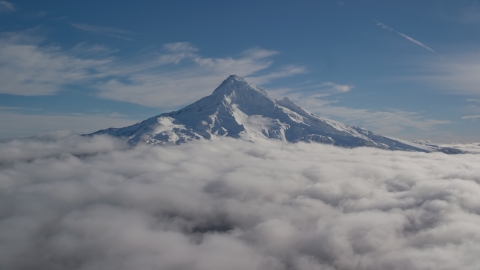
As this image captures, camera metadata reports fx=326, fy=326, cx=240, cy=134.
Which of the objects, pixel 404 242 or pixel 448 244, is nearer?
pixel 448 244

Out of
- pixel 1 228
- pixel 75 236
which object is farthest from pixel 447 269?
pixel 1 228

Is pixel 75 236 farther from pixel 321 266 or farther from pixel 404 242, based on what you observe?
pixel 404 242

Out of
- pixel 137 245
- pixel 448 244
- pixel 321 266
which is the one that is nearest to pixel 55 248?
pixel 137 245

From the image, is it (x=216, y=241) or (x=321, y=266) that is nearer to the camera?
(x=321, y=266)

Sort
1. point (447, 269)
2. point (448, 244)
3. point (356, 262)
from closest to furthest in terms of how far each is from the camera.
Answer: point (447, 269) < point (448, 244) < point (356, 262)

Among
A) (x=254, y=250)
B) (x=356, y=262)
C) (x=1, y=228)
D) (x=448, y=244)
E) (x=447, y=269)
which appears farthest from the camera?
(x=1, y=228)

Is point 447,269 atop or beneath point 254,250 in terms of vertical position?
atop

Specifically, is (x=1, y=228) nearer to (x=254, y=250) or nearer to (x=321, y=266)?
(x=254, y=250)

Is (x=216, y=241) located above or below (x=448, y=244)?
below

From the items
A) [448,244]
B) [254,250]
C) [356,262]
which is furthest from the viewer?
[254,250]
